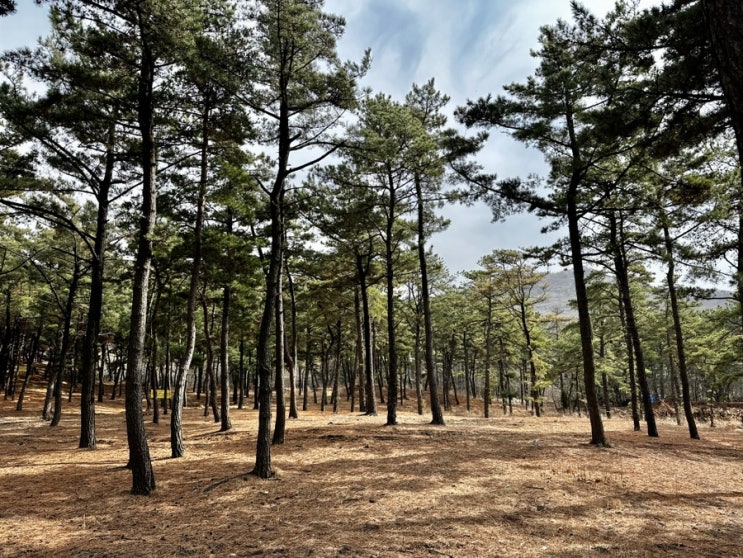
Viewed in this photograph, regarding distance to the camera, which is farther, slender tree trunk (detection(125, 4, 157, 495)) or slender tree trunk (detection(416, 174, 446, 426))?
slender tree trunk (detection(416, 174, 446, 426))

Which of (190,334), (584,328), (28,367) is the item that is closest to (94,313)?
(190,334)

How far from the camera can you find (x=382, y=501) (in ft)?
21.7

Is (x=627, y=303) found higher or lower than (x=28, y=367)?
higher

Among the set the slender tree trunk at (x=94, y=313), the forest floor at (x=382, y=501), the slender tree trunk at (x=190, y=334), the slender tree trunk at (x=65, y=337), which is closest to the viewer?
the forest floor at (x=382, y=501)

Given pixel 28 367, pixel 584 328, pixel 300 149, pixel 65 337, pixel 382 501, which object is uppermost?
pixel 300 149

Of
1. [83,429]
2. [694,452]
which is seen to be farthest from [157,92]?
[694,452]

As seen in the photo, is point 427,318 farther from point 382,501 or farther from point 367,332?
point 382,501

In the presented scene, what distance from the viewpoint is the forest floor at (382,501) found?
5.00 metres

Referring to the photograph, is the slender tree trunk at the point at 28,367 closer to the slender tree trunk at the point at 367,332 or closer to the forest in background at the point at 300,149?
the forest in background at the point at 300,149

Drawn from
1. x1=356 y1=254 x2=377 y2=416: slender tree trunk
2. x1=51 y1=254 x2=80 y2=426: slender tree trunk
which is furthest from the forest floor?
x1=356 y1=254 x2=377 y2=416: slender tree trunk

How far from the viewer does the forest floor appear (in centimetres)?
500

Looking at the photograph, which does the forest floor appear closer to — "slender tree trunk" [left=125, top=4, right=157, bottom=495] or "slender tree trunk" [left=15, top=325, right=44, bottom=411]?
"slender tree trunk" [left=125, top=4, right=157, bottom=495]

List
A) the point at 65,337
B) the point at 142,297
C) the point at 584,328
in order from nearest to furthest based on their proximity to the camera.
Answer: the point at 142,297
the point at 584,328
the point at 65,337

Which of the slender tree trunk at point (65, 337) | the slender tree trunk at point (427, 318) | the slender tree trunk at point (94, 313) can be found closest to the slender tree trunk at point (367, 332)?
the slender tree trunk at point (427, 318)
